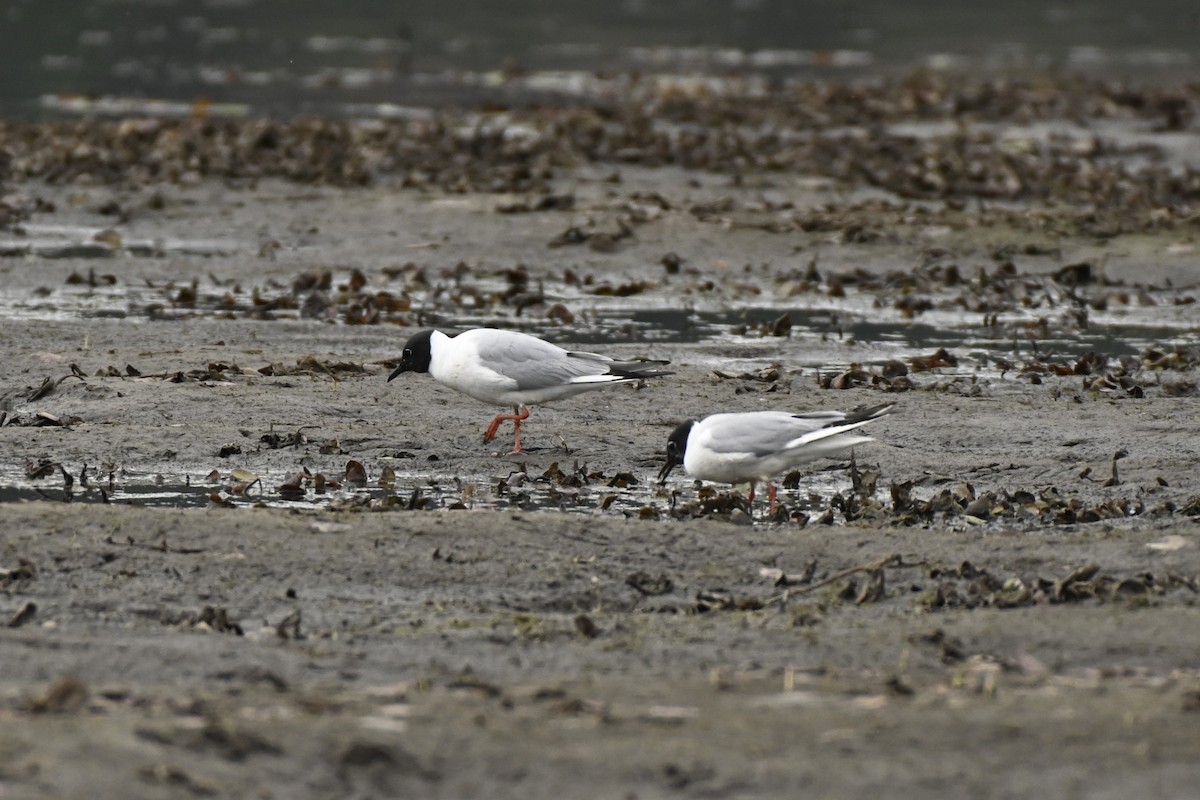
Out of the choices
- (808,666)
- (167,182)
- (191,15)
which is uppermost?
(191,15)

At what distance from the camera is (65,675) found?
5.48m

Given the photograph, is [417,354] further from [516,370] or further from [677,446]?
[677,446]

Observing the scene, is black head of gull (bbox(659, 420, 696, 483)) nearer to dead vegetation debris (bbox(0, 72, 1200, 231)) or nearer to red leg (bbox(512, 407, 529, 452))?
red leg (bbox(512, 407, 529, 452))

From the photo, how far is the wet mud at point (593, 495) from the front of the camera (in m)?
4.96

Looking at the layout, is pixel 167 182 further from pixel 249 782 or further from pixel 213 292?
pixel 249 782

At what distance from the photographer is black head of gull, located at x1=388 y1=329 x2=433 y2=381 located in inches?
379

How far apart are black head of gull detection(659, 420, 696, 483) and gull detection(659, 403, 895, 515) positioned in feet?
0.14

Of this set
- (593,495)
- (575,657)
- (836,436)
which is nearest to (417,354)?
(593,495)

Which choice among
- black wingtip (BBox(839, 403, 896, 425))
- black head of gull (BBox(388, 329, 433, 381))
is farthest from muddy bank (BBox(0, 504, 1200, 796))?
black head of gull (BBox(388, 329, 433, 381))

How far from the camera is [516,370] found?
9297 millimetres

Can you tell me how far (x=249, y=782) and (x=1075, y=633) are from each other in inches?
123

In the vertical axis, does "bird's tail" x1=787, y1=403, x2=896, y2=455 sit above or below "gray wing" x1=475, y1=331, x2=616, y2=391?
below

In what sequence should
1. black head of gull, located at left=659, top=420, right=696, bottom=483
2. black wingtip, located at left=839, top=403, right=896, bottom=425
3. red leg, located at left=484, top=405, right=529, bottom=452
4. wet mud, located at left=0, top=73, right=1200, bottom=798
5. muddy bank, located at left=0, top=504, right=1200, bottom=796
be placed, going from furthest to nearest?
red leg, located at left=484, top=405, right=529, bottom=452 < black head of gull, located at left=659, top=420, right=696, bottom=483 < black wingtip, located at left=839, top=403, right=896, bottom=425 < wet mud, located at left=0, top=73, right=1200, bottom=798 < muddy bank, located at left=0, top=504, right=1200, bottom=796

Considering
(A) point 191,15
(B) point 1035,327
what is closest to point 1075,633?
(B) point 1035,327
